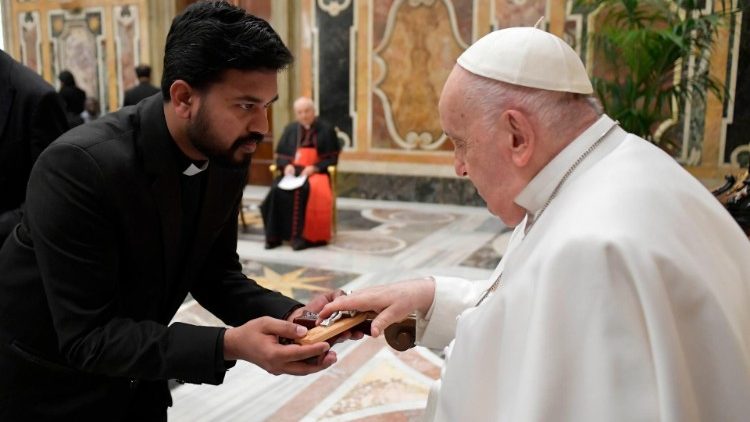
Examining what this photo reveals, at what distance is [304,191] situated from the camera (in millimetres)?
6668

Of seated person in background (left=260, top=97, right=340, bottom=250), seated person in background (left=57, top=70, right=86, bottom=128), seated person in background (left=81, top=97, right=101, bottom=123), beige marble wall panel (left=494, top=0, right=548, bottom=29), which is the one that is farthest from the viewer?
seated person in background (left=81, top=97, right=101, bottom=123)

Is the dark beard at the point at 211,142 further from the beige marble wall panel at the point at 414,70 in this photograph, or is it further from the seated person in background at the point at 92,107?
the seated person in background at the point at 92,107

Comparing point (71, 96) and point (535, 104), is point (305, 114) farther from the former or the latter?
point (535, 104)

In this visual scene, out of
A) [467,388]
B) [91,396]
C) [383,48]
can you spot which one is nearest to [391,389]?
[91,396]

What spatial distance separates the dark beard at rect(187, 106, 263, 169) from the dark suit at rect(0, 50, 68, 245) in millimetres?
1011

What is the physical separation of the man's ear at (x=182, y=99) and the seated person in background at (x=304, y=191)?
4998 mm

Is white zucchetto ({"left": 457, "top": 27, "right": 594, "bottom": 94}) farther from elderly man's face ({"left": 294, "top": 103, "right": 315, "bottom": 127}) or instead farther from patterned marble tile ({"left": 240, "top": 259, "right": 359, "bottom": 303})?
elderly man's face ({"left": 294, "top": 103, "right": 315, "bottom": 127})

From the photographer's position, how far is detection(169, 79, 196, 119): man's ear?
154 cm

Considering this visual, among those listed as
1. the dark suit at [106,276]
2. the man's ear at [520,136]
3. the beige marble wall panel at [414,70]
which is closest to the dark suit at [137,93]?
the beige marble wall panel at [414,70]

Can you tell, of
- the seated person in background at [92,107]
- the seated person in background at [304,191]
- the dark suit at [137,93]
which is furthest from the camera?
the seated person in background at [92,107]

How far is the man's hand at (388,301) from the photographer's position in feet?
5.47

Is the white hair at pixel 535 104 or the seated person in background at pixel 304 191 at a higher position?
the white hair at pixel 535 104

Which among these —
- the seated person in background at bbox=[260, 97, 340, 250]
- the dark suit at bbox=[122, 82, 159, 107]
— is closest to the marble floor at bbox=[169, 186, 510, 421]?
the seated person in background at bbox=[260, 97, 340, 250]

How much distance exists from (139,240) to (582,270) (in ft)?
3.13
